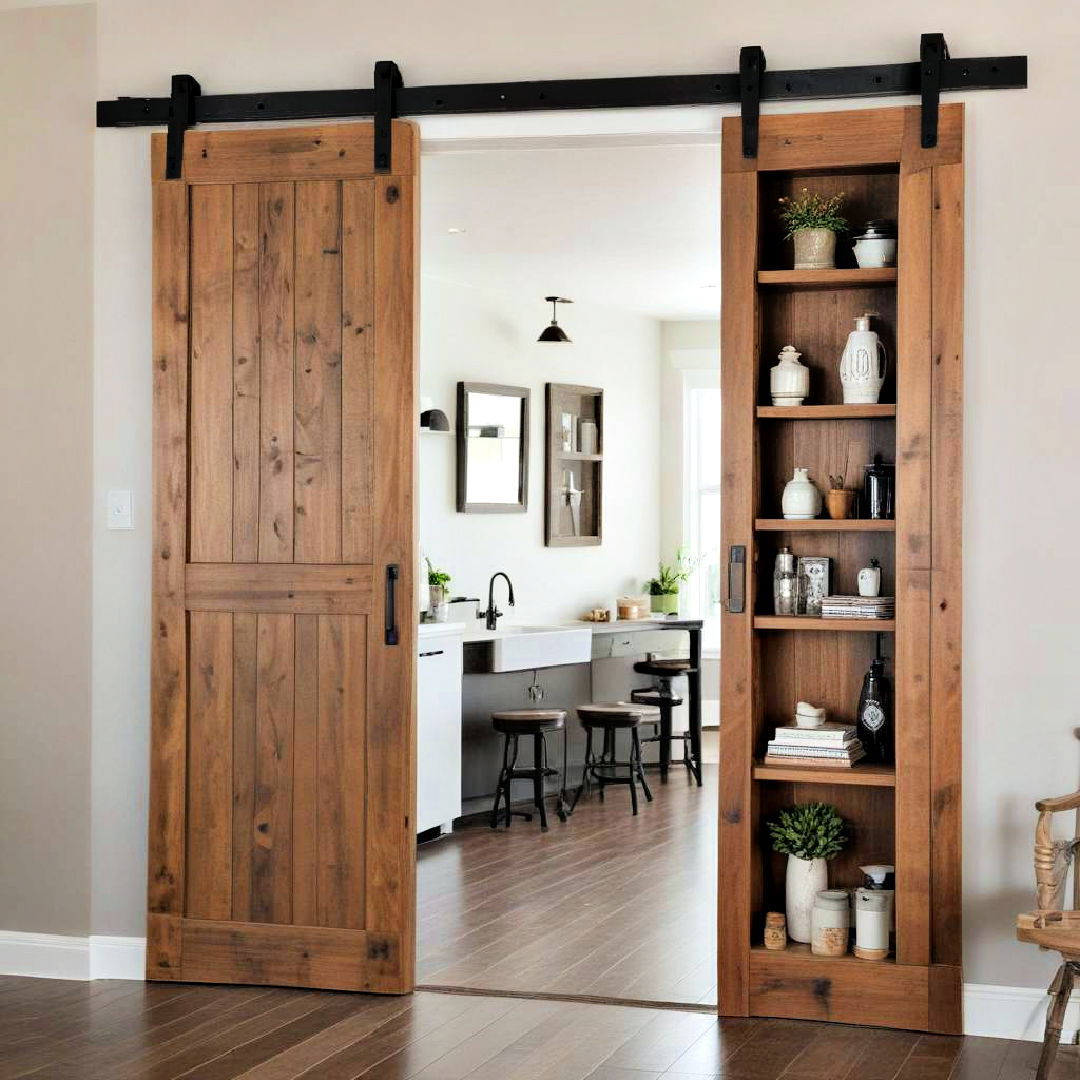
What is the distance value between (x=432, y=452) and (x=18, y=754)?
3778mm

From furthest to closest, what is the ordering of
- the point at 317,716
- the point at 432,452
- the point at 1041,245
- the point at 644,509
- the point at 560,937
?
the point at 644,509 < the point at 432,452 < the point at 560,937 < the point at 317,716 < the point at 1041,245

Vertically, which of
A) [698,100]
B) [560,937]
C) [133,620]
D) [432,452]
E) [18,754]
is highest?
[698,100]

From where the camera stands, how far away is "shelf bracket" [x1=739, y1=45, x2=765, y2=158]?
13.0ft

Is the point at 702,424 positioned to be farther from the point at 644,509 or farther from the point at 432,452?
the point at 432,452

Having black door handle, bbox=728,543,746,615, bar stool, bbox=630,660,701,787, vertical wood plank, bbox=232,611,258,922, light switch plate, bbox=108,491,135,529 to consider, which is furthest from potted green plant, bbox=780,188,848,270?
bar stool, bbox=630,660,701,787

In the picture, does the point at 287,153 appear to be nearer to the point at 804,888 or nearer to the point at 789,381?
the point at 789,381

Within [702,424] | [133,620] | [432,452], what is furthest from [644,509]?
[133,620]

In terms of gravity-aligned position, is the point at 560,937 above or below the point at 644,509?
below

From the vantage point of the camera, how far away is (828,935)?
393 cm

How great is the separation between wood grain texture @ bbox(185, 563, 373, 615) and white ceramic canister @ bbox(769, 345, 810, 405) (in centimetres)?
125

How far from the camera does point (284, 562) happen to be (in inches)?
167

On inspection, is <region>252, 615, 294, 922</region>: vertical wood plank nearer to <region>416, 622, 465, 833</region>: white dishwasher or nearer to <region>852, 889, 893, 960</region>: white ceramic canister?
<region>852, 889, 893, 960</region>: white ceramic canister

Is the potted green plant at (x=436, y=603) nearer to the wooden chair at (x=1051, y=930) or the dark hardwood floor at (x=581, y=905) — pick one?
the dark hardwood floor at (x=581, y=905)

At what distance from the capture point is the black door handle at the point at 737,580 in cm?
396
